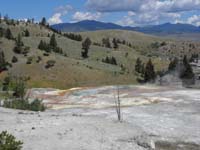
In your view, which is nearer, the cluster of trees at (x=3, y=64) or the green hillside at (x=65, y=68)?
the green hillside at (x=65, y=68)

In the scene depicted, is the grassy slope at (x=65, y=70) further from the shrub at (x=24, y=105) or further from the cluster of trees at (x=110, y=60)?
the shrub at (x=24, y=105)

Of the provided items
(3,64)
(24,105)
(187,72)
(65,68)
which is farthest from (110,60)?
(24,105)

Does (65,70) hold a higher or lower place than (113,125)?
lower

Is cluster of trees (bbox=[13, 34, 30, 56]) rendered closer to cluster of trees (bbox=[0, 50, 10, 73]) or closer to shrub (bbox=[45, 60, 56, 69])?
shrub (bbox=[45, 60, 56, 69])

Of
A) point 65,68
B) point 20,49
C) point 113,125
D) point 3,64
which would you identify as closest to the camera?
point 113,125

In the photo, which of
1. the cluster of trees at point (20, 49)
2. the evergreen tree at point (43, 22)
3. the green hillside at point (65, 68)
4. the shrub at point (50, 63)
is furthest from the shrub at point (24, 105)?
the evergreen tree at point (43, 22)

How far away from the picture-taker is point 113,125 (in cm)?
2222

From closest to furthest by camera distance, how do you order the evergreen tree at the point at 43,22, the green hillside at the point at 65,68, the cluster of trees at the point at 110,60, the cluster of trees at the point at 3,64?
the green hillside at the point at 65,68 → the cluster of trees at the point at 3,64 → the cluster of trees at the point at 110,60 → the evergreen tree at the point at 43,22

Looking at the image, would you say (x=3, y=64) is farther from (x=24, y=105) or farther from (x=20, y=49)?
(x=24, y=105)

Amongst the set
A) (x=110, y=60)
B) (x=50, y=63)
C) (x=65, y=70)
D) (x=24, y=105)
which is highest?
(x=50, y=63)

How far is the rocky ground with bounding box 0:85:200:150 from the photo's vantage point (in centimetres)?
1844

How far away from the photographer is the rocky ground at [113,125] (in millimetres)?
18438

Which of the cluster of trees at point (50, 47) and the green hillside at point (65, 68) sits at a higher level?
the cluster of trees at point (50, 47)

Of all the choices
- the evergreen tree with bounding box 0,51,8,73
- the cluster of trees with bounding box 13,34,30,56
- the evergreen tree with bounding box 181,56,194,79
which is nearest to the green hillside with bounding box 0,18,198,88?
the cluster of trees with bounding box 13,34,30,56
